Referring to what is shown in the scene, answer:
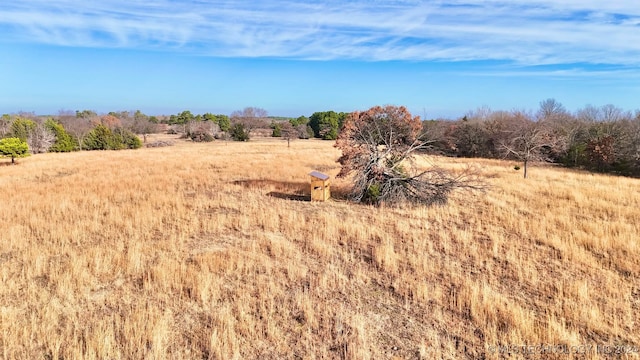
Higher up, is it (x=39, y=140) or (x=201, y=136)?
(x=201, y=136)

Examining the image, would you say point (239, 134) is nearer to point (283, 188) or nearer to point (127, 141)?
point (127, 141)

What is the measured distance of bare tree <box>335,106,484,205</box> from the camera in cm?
1172

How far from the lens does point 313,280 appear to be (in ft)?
19.6

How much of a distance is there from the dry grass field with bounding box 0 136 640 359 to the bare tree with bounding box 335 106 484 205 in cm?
107

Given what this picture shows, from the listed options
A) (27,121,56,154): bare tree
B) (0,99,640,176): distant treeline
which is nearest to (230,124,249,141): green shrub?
(0,99,640,176): distant treeline

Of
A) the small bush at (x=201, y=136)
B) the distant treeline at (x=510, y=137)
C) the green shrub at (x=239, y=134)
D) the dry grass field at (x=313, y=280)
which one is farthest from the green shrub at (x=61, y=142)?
the dry grass field at (x=313, y=280)

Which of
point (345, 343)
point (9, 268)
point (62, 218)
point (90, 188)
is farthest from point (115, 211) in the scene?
point (345, 343)

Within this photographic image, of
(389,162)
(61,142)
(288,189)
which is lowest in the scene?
(288,189)

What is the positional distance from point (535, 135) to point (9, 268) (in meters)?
22.4

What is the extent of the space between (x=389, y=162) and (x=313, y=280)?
7753 millimetres

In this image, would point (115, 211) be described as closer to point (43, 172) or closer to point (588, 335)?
point (588, 335)

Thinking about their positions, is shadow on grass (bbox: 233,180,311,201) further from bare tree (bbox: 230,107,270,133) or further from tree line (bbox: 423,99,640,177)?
bare tree (bbox: 230,107,270,133)

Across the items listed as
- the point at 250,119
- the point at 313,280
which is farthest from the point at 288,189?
the point at 250,119

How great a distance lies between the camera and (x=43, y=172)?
20.4 meters
